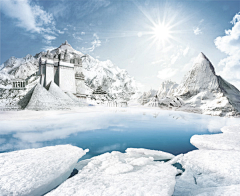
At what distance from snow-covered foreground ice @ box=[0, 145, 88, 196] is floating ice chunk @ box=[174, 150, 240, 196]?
177 cm

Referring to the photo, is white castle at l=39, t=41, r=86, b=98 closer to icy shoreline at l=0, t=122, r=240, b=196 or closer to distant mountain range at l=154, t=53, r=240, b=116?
distant mountain range at l=154, t=53, r=240, b=116

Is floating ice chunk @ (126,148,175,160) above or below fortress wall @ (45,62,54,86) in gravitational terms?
below

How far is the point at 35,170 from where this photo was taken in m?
2.10

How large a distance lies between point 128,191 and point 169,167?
1.08m

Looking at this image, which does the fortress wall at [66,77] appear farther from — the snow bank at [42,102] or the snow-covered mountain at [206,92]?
the snow-covered mountain at [206,92]

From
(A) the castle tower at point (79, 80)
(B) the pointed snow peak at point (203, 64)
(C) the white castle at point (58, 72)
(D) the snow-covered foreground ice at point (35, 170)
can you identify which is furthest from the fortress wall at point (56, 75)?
(D) the snow-covered foreground ice at point (35, 170)

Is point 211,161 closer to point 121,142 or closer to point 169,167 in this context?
point 169,167

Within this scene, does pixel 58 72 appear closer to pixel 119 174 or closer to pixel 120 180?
pixel 119 174

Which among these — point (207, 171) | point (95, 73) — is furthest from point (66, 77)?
point (207, 171)

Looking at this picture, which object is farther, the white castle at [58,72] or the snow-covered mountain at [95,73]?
the snow-covered mountain at [95,73]

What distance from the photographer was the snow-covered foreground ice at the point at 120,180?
5.45 feet

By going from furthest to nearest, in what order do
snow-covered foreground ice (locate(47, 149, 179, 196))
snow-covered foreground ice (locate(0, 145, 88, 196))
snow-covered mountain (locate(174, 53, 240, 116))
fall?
1. snow-covered mountain (locate(174, 53, 240, 116))
2. snow-covered foreground ice (locate(0, 145, 88, 196))
3. snow-covered foreground ice (locate(47, 149, 179, 196))

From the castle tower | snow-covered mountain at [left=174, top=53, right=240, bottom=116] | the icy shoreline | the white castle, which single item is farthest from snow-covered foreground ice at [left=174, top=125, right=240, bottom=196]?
the castle tower

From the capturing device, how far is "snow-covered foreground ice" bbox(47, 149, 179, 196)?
5.45 feet
